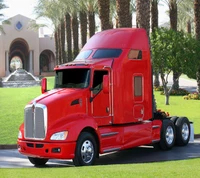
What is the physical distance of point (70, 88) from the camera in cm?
1199

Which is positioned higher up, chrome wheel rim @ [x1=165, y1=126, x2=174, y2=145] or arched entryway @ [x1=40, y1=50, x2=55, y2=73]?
arched entryway @ [x1=40, y1=50, x2=55, y2=73]

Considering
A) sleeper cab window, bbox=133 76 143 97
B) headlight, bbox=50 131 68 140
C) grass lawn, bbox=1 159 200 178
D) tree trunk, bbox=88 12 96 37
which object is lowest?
grass lawn, bbox=1 159 200 178

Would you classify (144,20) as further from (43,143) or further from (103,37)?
(43,143)

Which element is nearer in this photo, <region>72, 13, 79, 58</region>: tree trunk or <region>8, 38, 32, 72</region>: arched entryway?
<region>72, 13, 79, 58</region>: tree trunk

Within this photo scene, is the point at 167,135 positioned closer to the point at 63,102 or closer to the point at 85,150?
the point at 85,150

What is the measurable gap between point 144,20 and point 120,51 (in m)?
10.6

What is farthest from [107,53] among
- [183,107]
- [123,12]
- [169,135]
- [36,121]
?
[183,107]

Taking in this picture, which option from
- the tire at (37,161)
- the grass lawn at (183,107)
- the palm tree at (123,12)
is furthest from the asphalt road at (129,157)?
the palm tree at (123,12)

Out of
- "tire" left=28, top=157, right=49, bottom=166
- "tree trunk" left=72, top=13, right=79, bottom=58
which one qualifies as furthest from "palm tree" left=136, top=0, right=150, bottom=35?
"tree trunk" left=72, top=13, right=79, bottom=58

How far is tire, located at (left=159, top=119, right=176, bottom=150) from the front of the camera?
46.5ft

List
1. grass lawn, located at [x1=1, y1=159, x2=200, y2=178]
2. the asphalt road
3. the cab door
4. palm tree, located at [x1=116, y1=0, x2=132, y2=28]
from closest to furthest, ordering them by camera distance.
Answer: grass lawn, located at [x1=1, y1=159, x2=200, y2=178]
the cab door
the asphalt road
palm tree, located at [x1=116, y1=0, x2=132, y2=28]

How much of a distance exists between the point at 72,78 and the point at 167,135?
13.0 ft

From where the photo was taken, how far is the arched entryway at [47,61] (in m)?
99.1

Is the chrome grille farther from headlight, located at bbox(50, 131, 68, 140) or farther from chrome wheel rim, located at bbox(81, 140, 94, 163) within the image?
chrome wheel rim, located at bbox(81, 140, 94, 163)
